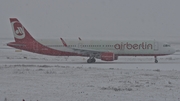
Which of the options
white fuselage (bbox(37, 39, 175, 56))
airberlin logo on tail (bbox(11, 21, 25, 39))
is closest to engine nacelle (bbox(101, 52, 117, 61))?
white fuselage (bbox(37, 39, 175, 56))

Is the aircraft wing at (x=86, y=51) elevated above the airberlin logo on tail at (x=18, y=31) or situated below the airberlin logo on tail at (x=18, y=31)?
below

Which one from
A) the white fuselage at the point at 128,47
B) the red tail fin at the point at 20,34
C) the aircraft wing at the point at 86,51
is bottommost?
the aircraft wing at the point at 86,51

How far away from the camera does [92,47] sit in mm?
41406

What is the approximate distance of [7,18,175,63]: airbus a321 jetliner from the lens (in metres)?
40.5

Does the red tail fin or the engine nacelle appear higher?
the red tail fin

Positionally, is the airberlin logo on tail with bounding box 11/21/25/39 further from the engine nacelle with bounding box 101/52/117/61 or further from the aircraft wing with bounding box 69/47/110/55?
the engine nacelle with bounding box 101/52/117/61

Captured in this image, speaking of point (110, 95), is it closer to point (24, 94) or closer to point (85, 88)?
point (85, 88)

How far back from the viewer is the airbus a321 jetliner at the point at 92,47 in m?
40.5

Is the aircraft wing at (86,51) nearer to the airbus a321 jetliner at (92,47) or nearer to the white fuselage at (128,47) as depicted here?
the airbus a321 jetliner at (92,47)

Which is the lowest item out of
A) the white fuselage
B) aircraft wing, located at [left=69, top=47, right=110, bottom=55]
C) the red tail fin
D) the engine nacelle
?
the engine nacelle

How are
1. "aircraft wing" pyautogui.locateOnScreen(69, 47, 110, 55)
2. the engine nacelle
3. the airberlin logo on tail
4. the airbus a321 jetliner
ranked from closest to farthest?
1. the engine nacelle
2. "aircraft wing" pyautogui.locateOnScreen(69, 47, 110, 55)
3. the airbus a321 jetliner
4. the airberlin logo on tail

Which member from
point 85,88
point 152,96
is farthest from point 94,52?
point 152,96

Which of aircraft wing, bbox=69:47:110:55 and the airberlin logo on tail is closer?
aircraft wing, bbox=69:47:110:55

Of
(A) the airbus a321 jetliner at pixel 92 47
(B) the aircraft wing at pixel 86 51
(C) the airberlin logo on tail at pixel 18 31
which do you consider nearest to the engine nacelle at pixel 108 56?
(A) the airbus a321 jetliner at pixel 92 47
